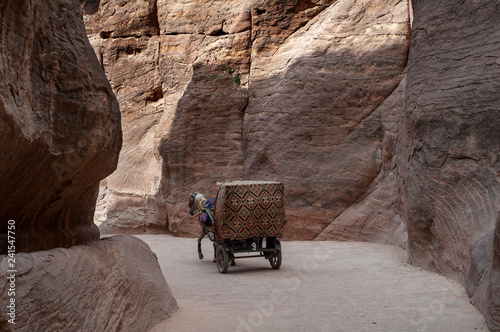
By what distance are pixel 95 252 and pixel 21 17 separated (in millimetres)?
1917

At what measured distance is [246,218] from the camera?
30.0 feet

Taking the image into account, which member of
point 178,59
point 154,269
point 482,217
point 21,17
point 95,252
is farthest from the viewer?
point 178,59

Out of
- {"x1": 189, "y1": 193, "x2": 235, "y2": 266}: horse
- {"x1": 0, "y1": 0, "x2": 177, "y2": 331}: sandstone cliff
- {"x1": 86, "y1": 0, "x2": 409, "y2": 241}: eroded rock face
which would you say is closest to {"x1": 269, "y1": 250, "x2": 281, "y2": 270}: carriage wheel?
{"x1": 189, "y1": 193, "x2": 235, "y2": 266}: horse

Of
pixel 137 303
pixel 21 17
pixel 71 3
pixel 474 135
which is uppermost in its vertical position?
pixel 71 3

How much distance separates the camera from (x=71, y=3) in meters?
4.60

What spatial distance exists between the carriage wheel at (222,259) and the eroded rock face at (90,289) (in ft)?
10.5

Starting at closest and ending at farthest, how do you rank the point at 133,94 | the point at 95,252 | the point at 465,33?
the point at 95,252, the point at 465,33, the point at 133,94

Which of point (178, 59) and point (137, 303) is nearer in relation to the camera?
point (137, 303)

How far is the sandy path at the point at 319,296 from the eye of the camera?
18.3ft

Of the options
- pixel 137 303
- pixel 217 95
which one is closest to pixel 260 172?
pixel 217 95

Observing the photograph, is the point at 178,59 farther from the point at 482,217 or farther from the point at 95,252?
the point at 95,252

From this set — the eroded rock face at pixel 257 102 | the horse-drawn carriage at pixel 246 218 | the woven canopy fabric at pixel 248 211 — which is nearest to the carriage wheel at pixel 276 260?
the horse-drawn carriage at pixel 246 218

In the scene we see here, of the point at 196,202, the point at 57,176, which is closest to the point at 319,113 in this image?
the point at 196,202

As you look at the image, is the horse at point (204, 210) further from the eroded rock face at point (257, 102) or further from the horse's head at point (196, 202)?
the eroded rock face at point (257, 102)
